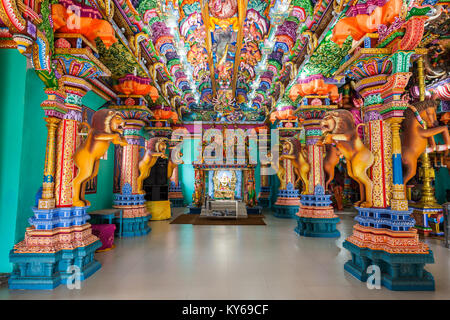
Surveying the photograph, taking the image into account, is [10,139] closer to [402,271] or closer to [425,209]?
[402,271]

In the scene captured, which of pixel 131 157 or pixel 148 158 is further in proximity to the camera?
pixel 148 158

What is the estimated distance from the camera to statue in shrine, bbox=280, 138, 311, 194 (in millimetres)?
7347

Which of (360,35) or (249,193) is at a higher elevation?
(360,35)

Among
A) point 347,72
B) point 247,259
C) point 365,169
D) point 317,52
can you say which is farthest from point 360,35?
point 247,259

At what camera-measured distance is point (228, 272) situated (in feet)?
12.1

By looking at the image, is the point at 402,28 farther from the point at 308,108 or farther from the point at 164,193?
the point at 164,193

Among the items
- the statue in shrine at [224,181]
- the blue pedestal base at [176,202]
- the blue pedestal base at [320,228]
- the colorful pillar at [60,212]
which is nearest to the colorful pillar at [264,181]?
the statue in shrine at [224,181]

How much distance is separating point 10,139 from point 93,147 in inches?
44.0

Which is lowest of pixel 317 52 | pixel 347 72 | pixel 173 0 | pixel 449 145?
pixel 449 145

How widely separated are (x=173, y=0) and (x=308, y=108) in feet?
14.3

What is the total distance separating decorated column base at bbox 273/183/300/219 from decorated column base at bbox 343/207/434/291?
593 cm

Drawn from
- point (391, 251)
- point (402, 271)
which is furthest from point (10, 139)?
point (402, 271)

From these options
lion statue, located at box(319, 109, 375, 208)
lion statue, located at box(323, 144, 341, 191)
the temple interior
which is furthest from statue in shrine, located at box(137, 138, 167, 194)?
lion statue, located at box(319, 109, 375, 208)

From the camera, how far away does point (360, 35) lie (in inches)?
149
